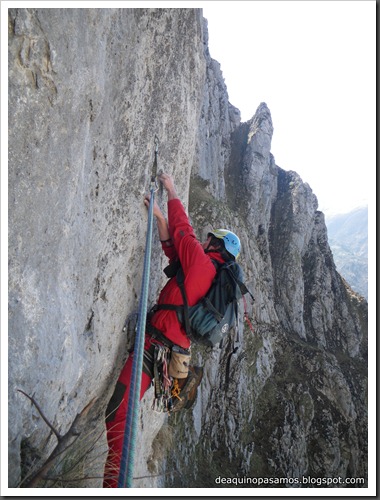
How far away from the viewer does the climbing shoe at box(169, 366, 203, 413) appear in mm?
4977

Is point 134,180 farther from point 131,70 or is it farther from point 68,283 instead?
point 68,283

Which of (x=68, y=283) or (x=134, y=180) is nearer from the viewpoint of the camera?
(x=68, y=283)

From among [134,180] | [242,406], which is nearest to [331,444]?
[242,406]

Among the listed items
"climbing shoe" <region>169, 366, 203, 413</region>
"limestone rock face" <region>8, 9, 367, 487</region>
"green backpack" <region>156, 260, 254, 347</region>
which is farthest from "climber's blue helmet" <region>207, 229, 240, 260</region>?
"climbing shoe" <region>169, 366, 203, 413</region>

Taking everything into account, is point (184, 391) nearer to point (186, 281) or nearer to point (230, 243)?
point (186, 281)

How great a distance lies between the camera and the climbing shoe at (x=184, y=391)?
4.98 meters

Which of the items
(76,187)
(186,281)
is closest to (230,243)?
(186,281)

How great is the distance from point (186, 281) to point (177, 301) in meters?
0.30

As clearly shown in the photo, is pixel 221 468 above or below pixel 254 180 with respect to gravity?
below

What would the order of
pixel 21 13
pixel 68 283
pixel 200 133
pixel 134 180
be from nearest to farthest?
pixel 21 13 → pixel 68 283 → pixel 134 180 → pixel 200 133

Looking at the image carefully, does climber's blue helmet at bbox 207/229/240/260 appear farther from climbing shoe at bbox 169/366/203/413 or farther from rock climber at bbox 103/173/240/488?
climbing shoe at bbox 169/366/203/413

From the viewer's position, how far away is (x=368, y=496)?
374 cm

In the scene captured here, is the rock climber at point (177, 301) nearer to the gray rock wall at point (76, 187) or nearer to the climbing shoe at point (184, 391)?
the climbing shoe at point (184, 391)

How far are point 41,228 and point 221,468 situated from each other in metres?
22.2
